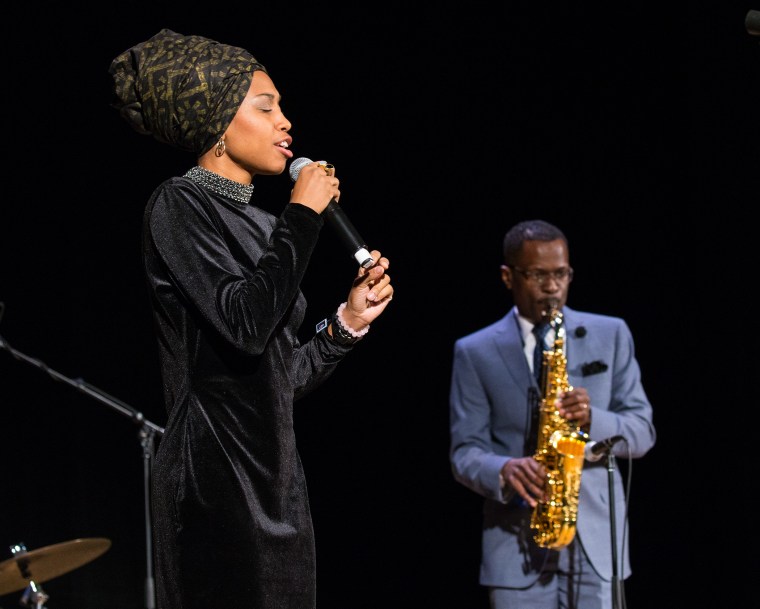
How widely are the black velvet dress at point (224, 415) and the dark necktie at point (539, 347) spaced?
68.3 inches

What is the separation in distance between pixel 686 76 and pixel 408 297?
1450 mm

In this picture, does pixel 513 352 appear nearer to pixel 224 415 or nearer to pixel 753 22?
pixel 753 22

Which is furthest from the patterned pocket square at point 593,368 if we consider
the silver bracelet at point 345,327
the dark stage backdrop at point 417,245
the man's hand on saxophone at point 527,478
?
the silver bracelet at point 345,327

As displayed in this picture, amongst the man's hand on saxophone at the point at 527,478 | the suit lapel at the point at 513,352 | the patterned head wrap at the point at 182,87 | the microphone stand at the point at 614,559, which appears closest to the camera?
the patterned head wrap at the point at 182,87

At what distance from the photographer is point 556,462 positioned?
3090mm

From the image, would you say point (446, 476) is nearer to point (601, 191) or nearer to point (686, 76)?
point (601, 191)

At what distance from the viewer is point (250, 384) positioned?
1.63m

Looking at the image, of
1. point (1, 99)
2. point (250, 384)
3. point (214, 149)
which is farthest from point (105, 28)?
point (250, 384)

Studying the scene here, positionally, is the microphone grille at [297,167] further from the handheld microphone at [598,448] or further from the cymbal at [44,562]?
the cymbal at [44,562]

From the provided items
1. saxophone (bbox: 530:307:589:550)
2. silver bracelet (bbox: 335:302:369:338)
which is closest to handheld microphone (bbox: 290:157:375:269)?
silver bracelet (bbox: 335:302:369:338)

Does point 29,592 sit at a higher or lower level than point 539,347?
lower

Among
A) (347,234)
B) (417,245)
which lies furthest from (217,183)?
(417,245)

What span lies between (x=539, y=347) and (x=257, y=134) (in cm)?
179

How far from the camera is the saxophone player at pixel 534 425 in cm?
308
